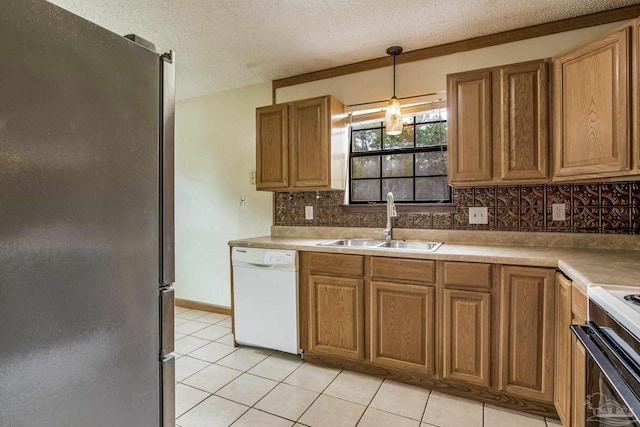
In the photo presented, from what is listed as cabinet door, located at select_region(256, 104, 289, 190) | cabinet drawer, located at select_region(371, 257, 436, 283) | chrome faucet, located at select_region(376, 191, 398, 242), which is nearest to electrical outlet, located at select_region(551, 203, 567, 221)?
cabinet drawer, located at select_region(371, 257, 436, 283)

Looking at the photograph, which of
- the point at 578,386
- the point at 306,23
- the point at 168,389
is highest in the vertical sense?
the point at 306,23

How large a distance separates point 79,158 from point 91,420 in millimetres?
663

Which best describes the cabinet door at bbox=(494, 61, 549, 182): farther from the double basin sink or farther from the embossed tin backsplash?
the double basin sink

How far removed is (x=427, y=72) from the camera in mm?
2752

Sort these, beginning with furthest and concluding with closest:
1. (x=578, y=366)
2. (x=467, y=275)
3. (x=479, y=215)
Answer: (x=479, y=215) < (x=467, y=275) < (x=578, y=366)

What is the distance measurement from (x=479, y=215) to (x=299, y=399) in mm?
1812

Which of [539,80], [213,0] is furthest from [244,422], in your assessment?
[539,80]

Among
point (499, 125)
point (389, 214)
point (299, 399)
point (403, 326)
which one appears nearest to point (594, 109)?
point (499, 125)

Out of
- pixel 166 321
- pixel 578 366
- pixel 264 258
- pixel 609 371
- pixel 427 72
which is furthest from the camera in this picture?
pixel 427 72

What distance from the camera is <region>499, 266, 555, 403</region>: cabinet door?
183cm

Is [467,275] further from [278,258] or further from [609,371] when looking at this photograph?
[278,258]

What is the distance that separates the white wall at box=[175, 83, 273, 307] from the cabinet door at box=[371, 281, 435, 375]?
1.61m

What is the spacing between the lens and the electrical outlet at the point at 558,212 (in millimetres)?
2311

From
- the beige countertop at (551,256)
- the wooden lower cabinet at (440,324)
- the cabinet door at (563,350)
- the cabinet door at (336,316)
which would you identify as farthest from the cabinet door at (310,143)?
the cabinet door at (563,350)
